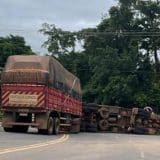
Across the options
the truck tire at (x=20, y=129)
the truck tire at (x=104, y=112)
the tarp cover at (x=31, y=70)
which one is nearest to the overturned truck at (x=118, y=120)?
the truck tire at (x=104, y=112)

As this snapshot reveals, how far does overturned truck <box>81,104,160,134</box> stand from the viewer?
4816cm

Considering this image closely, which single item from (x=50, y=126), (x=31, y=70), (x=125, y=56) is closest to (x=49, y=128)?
(x=50, y=126)

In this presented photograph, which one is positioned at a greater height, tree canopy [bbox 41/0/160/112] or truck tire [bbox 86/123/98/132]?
tree canopy [bbox 41/0/160/112]

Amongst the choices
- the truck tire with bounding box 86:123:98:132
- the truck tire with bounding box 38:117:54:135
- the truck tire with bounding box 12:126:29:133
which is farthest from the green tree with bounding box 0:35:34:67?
the truck tire with bounding box 38:117:54:135

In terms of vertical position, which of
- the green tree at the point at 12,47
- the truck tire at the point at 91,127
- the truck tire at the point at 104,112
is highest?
the green tree at the point at 12,47

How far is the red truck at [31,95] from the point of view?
34.8m

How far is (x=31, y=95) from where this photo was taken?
34906 millimetres

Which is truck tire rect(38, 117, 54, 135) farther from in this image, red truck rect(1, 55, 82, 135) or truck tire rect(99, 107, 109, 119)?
truck tire rect(99, 107, 109, 119)

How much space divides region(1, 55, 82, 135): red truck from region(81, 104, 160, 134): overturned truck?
36.1 feet

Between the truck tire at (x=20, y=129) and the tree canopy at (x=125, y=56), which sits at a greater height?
the tree canopy at (x=125, y=56)

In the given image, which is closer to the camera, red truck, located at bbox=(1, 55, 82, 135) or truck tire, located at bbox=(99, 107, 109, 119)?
red truck, located at bbox=(1, 55, 82, 135)

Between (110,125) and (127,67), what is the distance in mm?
24710

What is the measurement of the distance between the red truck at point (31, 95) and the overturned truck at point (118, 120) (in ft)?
36.1

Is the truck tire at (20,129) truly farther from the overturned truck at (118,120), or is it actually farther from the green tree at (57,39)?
the green tree at (57,39)
